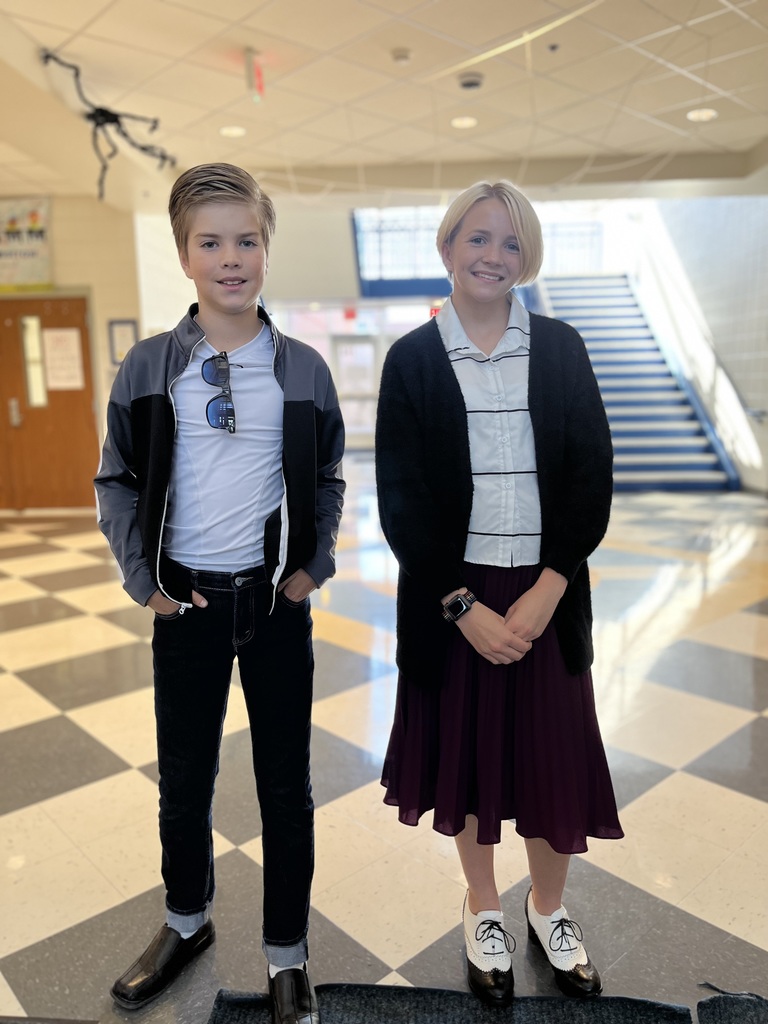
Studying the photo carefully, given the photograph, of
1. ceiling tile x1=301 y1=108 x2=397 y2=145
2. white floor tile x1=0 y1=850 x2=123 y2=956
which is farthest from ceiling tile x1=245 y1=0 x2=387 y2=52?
white floor tile x1=0 y1=850 x2=123 y2=956

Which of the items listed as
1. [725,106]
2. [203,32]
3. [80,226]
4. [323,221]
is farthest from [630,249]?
[203,32]

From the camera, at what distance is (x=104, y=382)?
6793 millimetres

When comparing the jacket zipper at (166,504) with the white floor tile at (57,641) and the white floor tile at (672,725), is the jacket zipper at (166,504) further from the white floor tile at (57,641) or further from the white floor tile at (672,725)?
the white floor tile at (57,641)

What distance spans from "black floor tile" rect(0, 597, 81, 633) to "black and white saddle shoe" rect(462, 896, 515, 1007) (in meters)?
2.94

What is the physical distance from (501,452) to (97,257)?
6388mm

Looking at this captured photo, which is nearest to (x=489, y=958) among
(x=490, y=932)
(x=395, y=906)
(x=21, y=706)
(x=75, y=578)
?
(x=490, y=932)

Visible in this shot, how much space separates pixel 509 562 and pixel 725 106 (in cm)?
514

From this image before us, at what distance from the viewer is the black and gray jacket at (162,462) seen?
118 cm

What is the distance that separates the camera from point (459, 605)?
1238 mm

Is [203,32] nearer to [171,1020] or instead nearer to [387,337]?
[171,1020]

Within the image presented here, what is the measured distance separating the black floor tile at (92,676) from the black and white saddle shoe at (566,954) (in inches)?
73.6

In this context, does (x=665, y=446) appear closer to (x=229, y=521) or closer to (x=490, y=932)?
(x=490, y=932)

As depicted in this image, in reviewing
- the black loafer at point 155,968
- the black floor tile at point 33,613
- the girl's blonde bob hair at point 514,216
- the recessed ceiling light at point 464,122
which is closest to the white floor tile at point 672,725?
the black loafer at point 155,968

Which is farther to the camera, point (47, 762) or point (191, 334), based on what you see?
point (47, 762)
